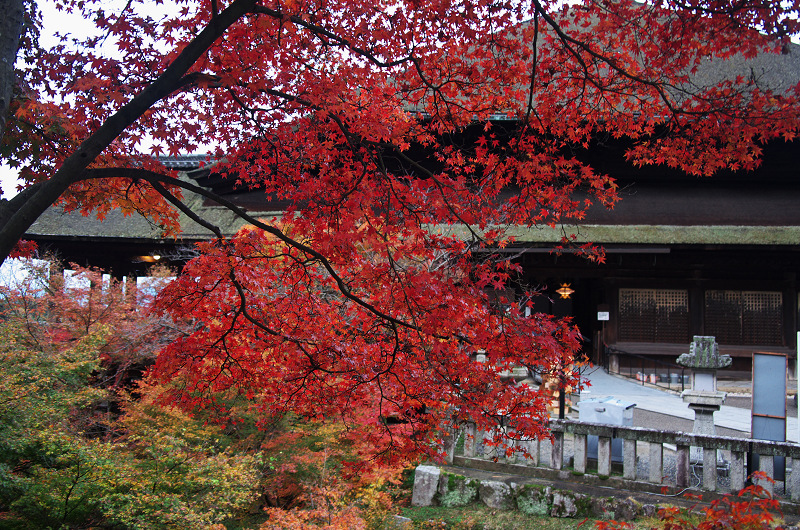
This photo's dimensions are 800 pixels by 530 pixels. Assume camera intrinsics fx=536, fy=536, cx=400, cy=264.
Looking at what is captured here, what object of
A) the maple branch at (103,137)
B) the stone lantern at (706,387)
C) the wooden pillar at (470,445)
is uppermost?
the maple branch at (103,137)

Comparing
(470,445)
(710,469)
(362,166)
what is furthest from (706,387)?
(362,166)

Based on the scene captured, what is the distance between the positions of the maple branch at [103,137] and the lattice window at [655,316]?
11.5 m

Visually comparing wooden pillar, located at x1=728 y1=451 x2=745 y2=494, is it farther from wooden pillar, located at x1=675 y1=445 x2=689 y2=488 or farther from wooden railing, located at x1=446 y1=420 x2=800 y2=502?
wooden pillar, located at x1=675 y1=445 x2=689 y2=488

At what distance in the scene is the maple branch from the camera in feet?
9.59

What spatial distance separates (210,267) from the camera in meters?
4.03

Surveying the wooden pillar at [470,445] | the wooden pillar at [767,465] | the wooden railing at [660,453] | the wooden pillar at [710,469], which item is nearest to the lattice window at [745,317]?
the wooden railing at [660,453]

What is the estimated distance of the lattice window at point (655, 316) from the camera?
40.2 feet

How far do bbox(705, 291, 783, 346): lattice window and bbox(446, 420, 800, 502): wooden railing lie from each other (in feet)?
20.2

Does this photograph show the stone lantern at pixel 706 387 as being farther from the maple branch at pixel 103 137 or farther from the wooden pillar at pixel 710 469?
the maple branch at pixel 103 137

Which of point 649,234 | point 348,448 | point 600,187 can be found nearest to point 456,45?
point 600,187

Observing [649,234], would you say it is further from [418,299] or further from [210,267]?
[210,267]

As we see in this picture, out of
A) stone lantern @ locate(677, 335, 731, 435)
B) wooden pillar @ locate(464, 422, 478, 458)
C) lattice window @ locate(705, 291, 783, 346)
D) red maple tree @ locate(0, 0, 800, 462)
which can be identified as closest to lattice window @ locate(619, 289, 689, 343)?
lattice window @ locate(705, 291, 783, 346)

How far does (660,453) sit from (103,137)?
646 centimetres

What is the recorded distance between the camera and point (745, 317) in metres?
12.0
